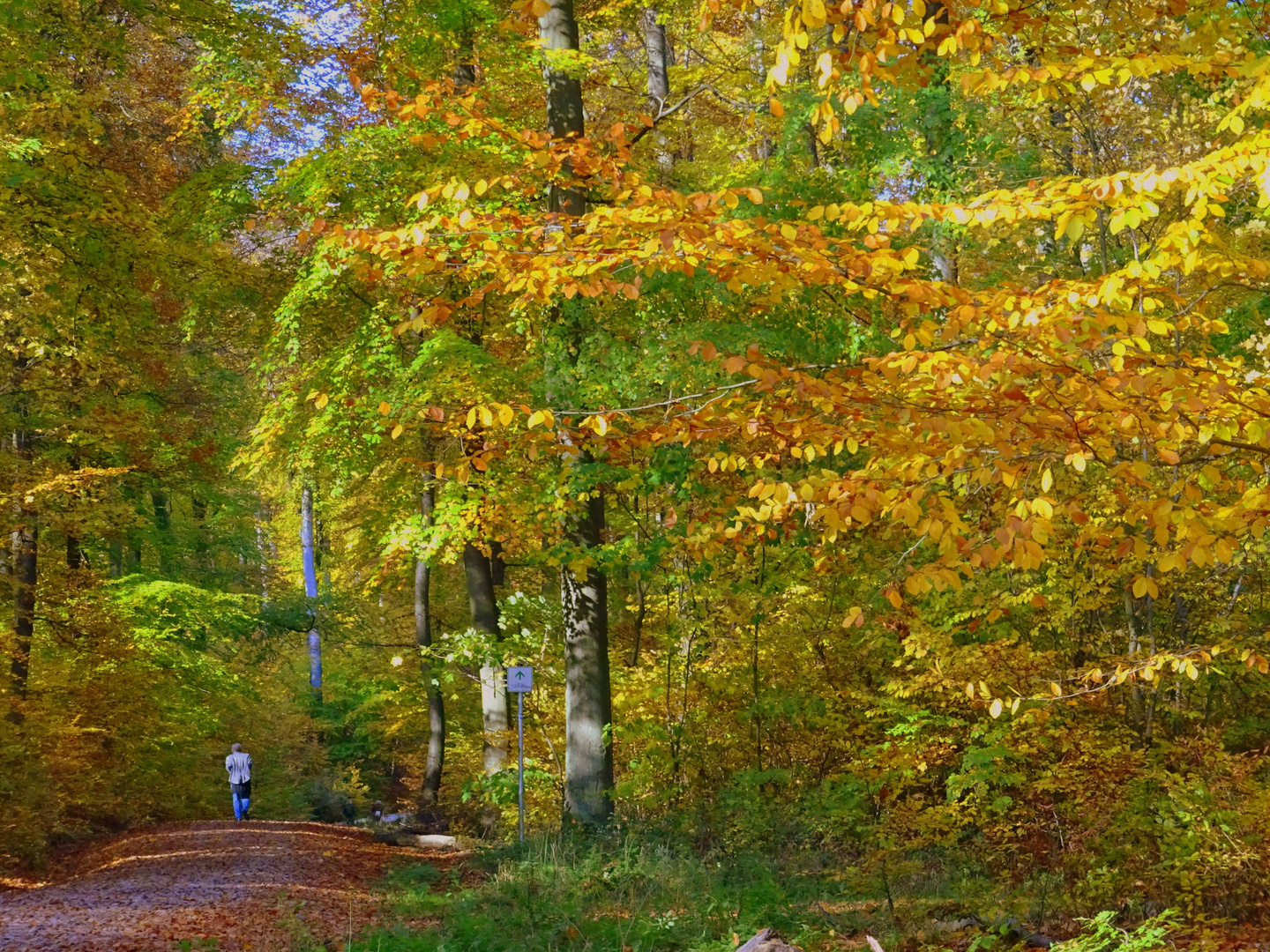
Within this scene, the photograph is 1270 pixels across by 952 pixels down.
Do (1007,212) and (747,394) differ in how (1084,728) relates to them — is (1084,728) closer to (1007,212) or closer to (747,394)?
(747,394)

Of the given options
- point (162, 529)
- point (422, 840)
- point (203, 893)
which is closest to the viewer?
point (203, 893)

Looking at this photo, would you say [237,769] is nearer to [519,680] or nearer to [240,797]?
[240,797]

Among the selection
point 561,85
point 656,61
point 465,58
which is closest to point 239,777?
point 465,58

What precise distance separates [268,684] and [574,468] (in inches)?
697

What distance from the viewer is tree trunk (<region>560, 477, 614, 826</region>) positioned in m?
11.5

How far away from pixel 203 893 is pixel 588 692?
4007 millimetres

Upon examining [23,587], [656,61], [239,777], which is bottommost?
[239,777]

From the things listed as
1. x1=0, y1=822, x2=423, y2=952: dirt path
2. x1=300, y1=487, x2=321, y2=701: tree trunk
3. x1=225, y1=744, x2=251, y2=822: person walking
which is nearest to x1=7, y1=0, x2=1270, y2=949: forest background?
x1=225, y1=744, x2=251, y2=822: person walking

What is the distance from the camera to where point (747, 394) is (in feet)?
23.7

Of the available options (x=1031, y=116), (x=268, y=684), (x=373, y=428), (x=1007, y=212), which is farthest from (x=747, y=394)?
(x=268, y=684)

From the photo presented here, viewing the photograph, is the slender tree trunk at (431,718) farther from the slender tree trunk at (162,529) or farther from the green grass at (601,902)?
the green grass at (601,902)

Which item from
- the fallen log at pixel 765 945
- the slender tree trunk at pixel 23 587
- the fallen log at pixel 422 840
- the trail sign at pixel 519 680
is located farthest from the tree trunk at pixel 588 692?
the slender tree trunk at pixel 23 587

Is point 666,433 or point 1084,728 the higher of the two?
point 666,433

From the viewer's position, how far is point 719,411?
5.95 meters
